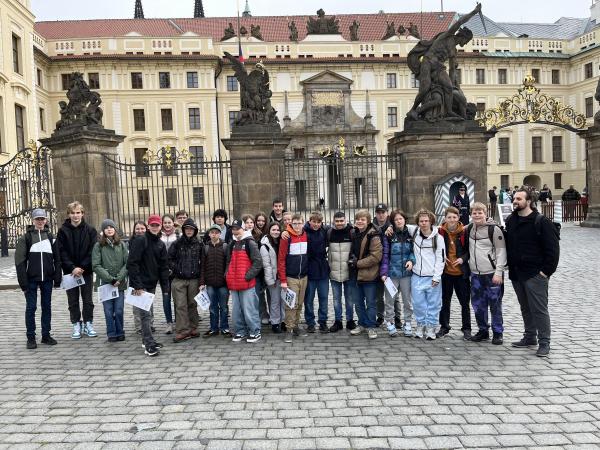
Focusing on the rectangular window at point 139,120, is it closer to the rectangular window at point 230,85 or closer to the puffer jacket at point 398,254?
the rectangular window at point 230,85

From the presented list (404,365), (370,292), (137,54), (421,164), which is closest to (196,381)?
(404,365)

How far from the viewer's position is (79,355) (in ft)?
21.4

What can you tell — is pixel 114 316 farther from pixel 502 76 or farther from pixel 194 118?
pixel 502 76

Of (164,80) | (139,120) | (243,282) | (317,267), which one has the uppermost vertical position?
(164,80)

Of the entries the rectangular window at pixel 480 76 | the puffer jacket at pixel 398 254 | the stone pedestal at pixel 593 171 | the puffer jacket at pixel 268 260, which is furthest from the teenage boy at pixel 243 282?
the rectangular window at pixel 480 76

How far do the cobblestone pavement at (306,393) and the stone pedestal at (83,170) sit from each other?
226 inches

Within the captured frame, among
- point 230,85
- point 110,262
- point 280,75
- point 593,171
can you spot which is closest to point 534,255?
point 110,262

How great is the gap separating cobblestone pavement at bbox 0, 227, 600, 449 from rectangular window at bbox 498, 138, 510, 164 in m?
43.6

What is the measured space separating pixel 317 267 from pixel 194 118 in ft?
132

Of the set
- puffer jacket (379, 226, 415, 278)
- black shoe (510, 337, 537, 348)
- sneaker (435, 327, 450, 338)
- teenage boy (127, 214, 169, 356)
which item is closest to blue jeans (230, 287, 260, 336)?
teenage boy (127, 214, 169, 356)

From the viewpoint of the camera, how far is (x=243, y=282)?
694 cm

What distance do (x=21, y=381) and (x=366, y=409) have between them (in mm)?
3605

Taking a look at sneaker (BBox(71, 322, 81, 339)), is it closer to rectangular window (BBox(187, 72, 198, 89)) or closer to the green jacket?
the green jacket

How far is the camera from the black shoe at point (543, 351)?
5.89 m
